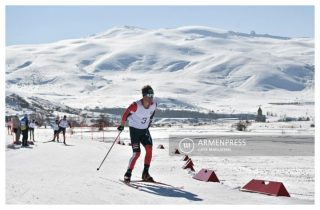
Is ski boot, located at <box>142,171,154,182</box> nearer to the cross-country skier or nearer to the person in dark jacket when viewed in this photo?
the cross-country skier

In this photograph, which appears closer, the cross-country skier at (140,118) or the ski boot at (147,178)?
the cross-country skier at (140,118)

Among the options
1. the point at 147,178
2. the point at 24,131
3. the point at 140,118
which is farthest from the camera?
the point at 24,131

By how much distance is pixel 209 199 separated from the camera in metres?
10.2

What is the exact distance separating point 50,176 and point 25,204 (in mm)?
4193

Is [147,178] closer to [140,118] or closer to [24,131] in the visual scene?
[140,118]

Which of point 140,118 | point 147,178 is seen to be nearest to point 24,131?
point 147,178

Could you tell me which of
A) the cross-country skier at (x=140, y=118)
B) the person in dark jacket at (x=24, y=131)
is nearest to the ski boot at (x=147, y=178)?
the cross-country skier at (x=140, y=118)

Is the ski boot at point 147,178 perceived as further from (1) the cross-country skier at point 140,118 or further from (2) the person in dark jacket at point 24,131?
(2) the person in dark jacket at point 24,131

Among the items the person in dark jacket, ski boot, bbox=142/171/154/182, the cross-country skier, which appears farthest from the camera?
the person in dark jacket

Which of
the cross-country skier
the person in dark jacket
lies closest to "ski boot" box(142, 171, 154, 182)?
the cross-country skier

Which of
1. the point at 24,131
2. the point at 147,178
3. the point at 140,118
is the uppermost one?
the point at 140,118

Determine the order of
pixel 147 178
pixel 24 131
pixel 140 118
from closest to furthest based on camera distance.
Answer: pixel 140 118 → pixel 147 178 → pixel 24 131

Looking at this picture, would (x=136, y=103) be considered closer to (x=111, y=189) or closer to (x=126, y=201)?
(x=111, y=189)
